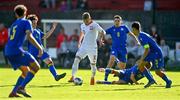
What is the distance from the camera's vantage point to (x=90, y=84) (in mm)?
24531

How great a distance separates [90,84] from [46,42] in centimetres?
1659

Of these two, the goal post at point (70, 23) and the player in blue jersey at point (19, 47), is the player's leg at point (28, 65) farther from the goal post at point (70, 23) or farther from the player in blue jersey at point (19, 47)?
the goal post at point (70, 23)

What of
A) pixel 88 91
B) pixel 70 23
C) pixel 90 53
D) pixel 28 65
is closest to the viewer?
pixel 28 65

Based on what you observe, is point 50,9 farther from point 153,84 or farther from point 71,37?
point 153,84

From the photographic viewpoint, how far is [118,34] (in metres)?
27.3

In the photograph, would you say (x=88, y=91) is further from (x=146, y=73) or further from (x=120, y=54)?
(x=120, y=54)

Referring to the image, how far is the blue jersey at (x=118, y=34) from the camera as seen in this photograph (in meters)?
27.2

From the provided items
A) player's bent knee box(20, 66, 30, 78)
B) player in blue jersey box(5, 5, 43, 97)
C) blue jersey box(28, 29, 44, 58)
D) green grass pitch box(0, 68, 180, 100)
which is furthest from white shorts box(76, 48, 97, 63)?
player's bent knee box(20, 66, 30, 78)

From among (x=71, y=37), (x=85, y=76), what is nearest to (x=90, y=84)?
(x=85, y=76)

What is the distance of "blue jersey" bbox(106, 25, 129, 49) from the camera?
89.2 ft

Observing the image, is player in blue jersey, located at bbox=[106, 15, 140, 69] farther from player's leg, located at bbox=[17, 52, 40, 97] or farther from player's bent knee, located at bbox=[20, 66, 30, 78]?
player's bent knee, located at bbox=[20, 66, 30, 78]

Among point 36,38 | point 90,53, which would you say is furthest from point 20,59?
point 90,53

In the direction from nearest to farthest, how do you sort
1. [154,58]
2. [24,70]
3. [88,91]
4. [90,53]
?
[24,70], [88,91], [154,58], [90,53]

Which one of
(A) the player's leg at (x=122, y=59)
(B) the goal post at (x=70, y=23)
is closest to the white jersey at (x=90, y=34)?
(A) the player's leg at (x=122, y=59)
